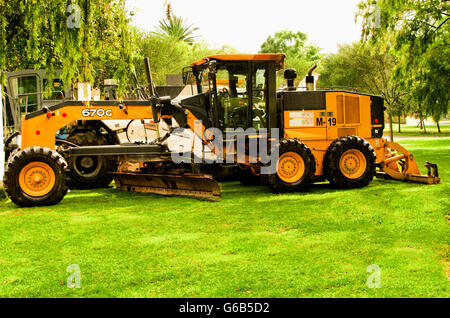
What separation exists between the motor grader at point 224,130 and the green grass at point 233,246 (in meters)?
0.64

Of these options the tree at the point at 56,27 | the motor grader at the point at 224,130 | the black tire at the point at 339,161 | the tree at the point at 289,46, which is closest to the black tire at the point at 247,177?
the motor grader at the point at 224,130

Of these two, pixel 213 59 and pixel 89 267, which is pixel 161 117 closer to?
pixel 213 59

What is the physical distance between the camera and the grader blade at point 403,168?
43.0ft

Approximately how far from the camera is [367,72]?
1513 inches

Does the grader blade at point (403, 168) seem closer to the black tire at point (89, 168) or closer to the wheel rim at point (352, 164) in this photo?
the wheel rim at point (352, 164)

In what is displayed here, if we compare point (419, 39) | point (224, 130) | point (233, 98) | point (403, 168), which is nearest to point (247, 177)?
point (224, 130)

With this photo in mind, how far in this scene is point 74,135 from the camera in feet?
43.4

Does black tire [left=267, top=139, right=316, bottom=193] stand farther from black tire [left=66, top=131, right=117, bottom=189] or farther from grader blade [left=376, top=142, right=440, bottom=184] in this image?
black tire [left=66, top=131, right=117, bottom=189]

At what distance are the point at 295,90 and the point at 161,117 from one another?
11.1 ft

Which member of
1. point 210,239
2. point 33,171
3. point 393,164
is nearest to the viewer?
point 210,239

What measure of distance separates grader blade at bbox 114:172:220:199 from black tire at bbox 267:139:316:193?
159 centimetres

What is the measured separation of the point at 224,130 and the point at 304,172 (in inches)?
79.9
